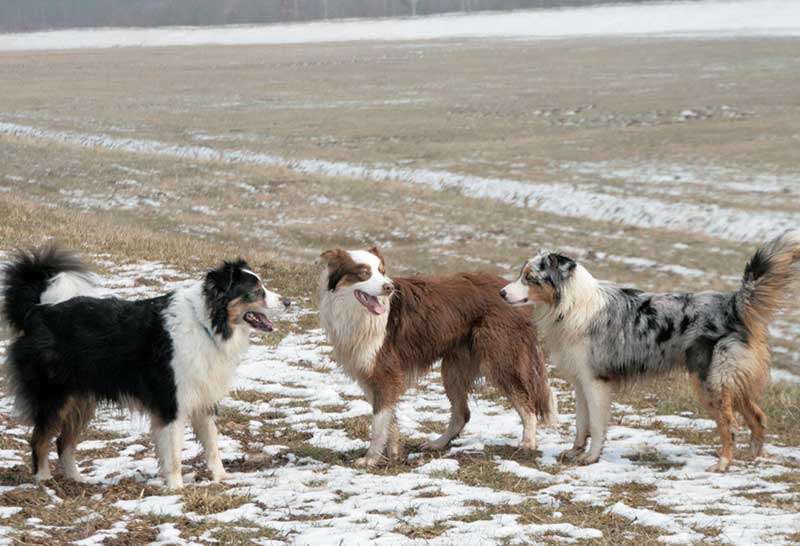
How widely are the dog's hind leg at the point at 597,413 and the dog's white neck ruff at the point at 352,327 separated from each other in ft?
5.84

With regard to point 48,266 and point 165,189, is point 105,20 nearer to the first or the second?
point 165,189

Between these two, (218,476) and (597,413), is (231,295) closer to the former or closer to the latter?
(218,476)

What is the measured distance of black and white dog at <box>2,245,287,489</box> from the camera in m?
7.28

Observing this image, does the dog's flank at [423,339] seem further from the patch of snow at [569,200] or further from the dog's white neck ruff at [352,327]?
the patch of snow at [569,200]

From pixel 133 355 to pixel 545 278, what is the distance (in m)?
3.36

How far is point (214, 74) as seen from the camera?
196 ft

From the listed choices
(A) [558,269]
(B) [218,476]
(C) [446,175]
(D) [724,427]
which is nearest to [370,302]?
(A) [558,269]

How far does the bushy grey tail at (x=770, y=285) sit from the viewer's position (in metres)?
7.73

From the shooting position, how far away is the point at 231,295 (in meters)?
7.31

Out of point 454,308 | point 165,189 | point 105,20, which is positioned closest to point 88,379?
point 454,308

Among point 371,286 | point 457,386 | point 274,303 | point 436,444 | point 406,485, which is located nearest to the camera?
point 406,485

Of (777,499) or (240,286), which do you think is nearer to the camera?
(777,499)

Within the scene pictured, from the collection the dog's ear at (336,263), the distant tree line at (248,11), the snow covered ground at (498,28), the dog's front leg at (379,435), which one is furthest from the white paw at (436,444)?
the distant tree line at (248,11)

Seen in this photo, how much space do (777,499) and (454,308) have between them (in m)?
2.91
